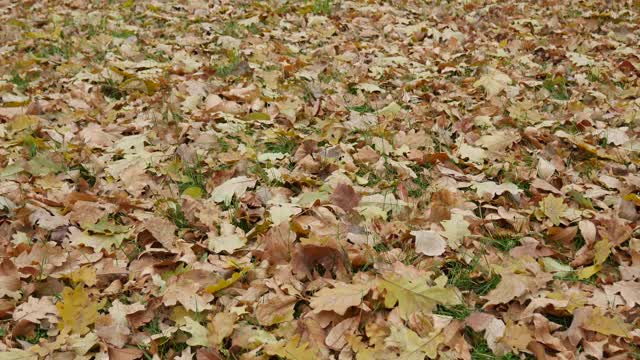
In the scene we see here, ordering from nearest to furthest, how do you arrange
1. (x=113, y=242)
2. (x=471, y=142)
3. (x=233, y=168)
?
(x=113, y=242)
(x=233, y=168)
(x=471, y=142)

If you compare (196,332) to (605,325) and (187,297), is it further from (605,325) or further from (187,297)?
(605,325)

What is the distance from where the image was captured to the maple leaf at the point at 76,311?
2.00 m

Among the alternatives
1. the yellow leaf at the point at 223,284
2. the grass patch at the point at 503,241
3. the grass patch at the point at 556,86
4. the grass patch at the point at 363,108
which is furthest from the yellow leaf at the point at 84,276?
the grass patch at the point at 556,86

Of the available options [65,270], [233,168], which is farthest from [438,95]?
[65,270]

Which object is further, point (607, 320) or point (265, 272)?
point (265, 272)

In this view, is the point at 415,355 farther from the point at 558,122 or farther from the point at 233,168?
the point at 558,122

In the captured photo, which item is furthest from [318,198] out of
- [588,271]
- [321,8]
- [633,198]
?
[321,8]

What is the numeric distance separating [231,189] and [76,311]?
96 centimetres

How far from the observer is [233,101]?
12.4ft

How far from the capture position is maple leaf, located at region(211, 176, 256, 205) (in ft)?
8.95

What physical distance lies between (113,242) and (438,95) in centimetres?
250

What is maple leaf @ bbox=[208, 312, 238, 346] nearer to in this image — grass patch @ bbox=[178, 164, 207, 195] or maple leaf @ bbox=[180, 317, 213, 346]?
maple leaf @ bbox=[180, 317, 213, 346]

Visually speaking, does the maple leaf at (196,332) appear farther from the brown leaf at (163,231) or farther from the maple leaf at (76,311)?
the brown leaf at (163,231)

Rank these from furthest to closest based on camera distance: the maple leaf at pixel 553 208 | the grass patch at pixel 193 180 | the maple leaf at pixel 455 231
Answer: the grass patch at pixel 193 180 → the maple leaf at pixel 553 208 → the maple leaf at pixel 455 231
